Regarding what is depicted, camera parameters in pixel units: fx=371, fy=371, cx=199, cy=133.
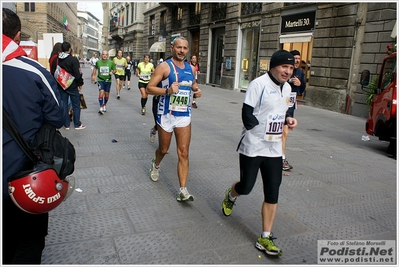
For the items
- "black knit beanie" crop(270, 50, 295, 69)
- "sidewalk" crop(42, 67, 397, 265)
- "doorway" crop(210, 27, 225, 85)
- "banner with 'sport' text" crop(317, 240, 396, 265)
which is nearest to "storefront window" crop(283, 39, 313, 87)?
"doorway" crop(210, 27, 225, 85)

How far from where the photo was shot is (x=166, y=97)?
436 centimetres

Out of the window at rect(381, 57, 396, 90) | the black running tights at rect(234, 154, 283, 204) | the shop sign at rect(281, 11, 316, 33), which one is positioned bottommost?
the black running tights at rect(234, 154, 283, 204)

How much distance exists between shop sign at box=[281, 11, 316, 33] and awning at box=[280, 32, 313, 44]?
0.22 metres

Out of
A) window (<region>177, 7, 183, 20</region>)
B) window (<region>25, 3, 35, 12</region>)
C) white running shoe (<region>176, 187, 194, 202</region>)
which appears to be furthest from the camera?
window (<region>25, 3, 35, 12</region>)

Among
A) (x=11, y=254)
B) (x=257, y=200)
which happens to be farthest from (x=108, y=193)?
(x=11, y=254)

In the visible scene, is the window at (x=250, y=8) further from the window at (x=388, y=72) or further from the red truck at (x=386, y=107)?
the red truck at (x=386, y=107)

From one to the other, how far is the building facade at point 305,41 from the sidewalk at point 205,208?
688 cm

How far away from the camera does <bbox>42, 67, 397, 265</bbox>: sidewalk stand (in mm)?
3166

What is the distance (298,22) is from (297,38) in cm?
73

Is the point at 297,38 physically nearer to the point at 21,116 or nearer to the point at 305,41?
the point at 305,41

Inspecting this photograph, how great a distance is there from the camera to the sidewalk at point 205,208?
125 inches

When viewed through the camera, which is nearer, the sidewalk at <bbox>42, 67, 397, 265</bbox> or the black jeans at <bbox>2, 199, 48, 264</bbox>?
the black jeans at <bbox>2, 199, 48, 264</bbox>

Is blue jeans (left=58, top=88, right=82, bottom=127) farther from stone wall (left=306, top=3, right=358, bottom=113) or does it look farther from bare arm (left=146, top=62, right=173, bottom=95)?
stone wall (left=306, top=3, right=358, bottom=113)

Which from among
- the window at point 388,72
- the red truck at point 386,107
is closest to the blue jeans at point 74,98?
the red truck at point 386,107
